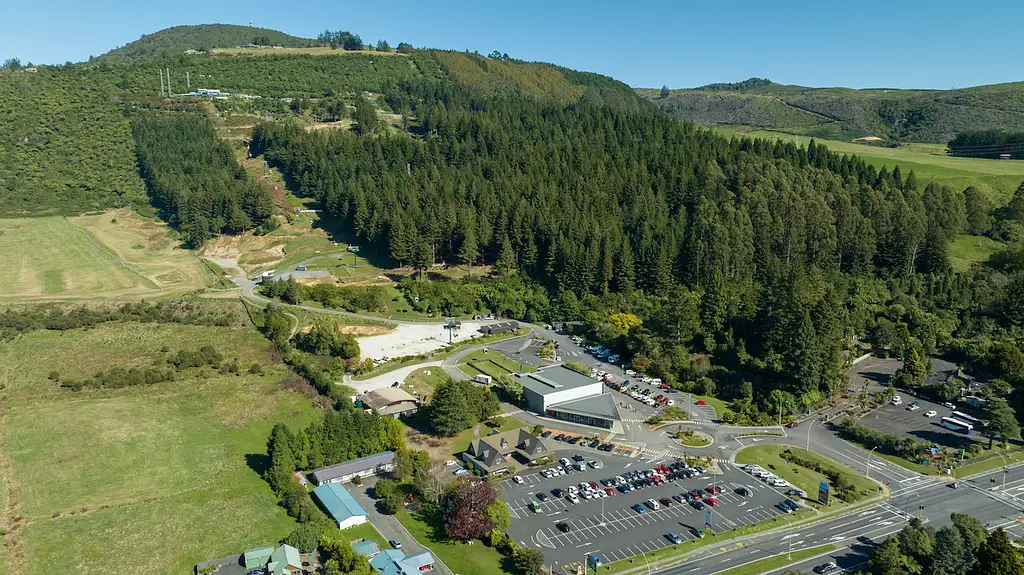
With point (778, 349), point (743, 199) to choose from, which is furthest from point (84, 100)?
point (778, 349)

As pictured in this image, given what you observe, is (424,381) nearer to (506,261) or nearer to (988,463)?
(506,261)

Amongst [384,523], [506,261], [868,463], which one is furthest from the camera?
[506,261]

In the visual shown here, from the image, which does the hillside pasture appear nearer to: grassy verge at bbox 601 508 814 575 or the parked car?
grassy verge at bbox 601 508 814 575

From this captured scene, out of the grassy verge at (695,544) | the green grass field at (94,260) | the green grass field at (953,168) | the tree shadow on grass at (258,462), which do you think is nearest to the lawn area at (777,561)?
the grassy verge at (695,544)

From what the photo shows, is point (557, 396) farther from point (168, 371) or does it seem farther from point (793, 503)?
point (168, 371)

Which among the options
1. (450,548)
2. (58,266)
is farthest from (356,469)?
(58,266)

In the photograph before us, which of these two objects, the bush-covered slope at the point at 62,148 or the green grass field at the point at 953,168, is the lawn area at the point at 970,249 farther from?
the bush-covered slope at the point at 62,148
